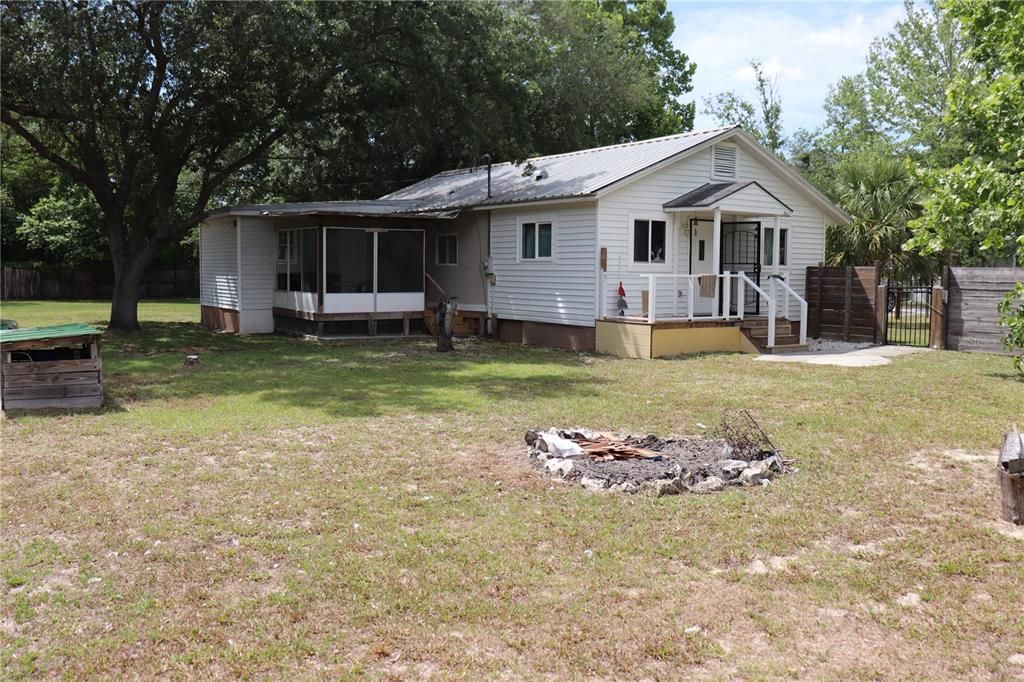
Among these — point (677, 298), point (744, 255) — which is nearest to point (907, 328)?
point (744, 255)

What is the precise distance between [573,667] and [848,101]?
4880 cm

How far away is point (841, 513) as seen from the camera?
19.8 feet

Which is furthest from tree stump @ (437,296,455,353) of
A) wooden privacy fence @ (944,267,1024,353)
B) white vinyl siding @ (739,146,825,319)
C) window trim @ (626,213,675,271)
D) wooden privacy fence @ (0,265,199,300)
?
wooden privacy fence @ (0,265,199,300)

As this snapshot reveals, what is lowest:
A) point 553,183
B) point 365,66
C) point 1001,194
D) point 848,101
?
point 1001,194

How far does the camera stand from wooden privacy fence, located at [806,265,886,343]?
18.5 metres

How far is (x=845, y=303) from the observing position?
1897 cm

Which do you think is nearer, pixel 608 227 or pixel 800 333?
pixel 608 227

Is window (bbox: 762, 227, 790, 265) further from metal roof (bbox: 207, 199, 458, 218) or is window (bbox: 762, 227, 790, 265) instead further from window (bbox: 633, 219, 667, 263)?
metal roof (bbox: 207, 199, 458, 218)

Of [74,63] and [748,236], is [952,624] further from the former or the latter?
[74,63]

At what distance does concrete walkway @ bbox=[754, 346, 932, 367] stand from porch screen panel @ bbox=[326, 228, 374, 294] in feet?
29.0

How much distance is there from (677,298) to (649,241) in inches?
52.0

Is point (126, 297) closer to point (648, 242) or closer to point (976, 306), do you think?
point (648, 242)

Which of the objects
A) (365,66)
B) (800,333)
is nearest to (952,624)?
(800,333)

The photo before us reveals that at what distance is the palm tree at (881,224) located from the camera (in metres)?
22.8
